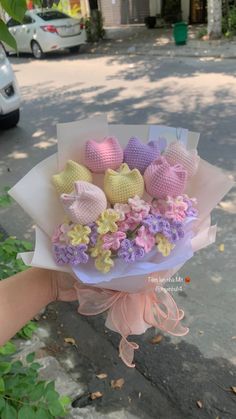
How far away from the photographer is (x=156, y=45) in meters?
13.8

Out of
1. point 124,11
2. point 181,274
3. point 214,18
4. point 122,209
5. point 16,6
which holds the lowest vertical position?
point 124,11

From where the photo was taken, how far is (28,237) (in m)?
3.84

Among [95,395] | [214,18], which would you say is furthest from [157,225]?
[214,18]

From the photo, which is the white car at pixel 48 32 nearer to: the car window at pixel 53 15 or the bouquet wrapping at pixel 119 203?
the car window at pixel 53 15

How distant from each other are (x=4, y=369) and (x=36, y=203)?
31.4 inches

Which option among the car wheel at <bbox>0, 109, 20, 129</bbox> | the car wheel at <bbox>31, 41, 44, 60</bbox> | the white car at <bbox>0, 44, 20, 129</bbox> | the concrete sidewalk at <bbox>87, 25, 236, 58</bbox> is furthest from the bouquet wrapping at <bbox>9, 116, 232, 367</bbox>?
the car wheel at <bbox>31, 41, 44, 60</bbox>

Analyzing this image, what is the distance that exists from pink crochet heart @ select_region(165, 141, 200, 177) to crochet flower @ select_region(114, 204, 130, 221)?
168mm

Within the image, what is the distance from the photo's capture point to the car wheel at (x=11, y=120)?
6891 millimetres

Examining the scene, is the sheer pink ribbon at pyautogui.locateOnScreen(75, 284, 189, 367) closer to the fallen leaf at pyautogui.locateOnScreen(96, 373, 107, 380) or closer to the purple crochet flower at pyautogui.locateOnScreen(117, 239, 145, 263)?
the purple crochet flower at pyautogui.locateOnScreen(117, 239, 145, 263)

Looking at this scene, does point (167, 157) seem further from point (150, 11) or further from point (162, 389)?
point (150, 11)

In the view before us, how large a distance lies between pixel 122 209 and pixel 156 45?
13610 mm

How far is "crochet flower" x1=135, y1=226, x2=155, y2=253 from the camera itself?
1.12 meters

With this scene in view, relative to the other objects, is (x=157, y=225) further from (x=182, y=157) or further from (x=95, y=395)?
(x=95, y=395)

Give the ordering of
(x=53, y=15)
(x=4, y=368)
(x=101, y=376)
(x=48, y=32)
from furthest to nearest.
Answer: (x=53, y=15)
(x=48, y=32)
(x=101, y=376)
(x=4, y=368)
